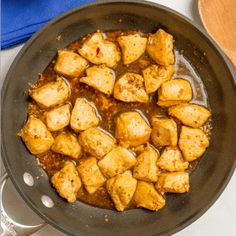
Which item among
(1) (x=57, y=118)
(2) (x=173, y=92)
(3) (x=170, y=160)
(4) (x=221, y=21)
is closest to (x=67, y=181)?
(1) (x=57, y=118)

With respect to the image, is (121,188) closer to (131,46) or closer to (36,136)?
(36,136)

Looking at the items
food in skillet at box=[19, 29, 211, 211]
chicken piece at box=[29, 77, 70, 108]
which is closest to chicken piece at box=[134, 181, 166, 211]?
food in skillet at box=[19, 29, 211, 211]

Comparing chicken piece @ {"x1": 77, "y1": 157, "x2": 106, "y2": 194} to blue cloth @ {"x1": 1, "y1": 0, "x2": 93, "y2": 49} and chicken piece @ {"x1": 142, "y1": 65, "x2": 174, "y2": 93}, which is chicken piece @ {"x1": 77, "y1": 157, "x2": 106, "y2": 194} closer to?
chicken piece @ {"x1": 142, "y1": 65, "x2": 174, "y2": 93}

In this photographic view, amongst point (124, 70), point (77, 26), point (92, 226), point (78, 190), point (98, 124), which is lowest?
point (92, 226)

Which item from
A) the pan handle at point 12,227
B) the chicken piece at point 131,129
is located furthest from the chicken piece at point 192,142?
the pan handle at point 12,227

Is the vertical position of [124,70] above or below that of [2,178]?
above

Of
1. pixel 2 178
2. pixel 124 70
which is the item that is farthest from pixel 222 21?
pixel 2 178

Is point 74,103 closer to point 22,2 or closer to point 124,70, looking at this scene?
point 124,70
